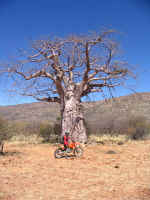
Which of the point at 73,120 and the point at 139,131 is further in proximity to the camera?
the point at 139,131

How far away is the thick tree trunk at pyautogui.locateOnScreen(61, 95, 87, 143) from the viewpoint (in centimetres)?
1163

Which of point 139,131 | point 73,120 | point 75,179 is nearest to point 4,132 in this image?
point 73,120

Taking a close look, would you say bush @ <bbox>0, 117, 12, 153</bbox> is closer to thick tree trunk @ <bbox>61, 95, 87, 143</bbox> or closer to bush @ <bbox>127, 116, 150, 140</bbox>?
thick tree trunk @ <bbox>61, 95, 87, 143</bbox>

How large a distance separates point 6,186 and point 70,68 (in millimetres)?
8444

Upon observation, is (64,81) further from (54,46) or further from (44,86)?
(54,46)

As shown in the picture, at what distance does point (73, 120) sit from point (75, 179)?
20.8 ft

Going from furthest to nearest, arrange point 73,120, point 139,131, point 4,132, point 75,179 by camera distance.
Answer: point 139,131 < point 73,120 < point 4,132 < point 75,179

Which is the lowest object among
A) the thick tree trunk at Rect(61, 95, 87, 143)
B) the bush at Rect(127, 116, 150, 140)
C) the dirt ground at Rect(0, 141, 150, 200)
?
the dirt ground at Rect(0, 141, 150, 200)

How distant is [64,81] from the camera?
40.8 ft

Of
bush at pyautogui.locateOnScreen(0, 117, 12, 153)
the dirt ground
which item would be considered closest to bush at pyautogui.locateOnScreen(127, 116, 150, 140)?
the dirt ground

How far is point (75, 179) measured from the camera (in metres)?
5.39

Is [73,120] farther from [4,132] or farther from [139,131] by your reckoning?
[139,131]

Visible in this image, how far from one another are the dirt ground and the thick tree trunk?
12.0 feet

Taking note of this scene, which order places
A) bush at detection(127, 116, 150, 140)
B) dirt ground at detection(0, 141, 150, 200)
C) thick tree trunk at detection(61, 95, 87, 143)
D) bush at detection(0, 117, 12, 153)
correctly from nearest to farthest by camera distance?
dirt ground at detection(0, 141, 150, 200), bush at detection(0, 117, 12, 153), thick tree trunk at detection(61, 95, 87, 143), bush at detection(127, 116, 150, 140)
